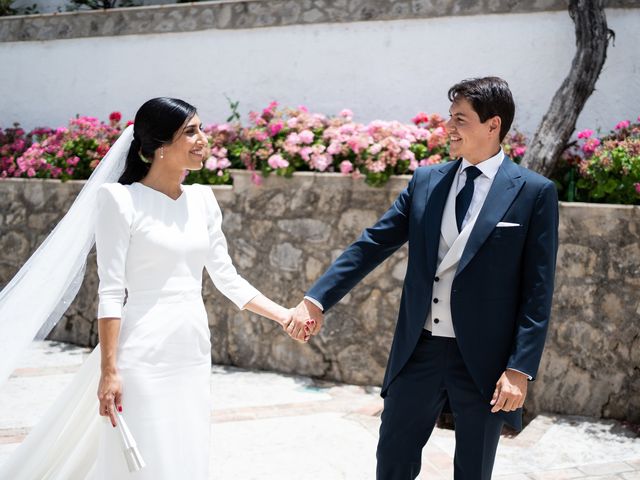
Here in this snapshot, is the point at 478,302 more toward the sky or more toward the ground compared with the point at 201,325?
more toward the sky

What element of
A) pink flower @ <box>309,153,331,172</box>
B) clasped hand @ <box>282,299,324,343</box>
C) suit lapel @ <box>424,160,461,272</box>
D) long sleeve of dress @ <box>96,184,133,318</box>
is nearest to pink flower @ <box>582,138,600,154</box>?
pink flower @ <box>309,153,331,172</box>

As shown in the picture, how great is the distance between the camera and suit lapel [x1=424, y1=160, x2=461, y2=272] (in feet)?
9.66

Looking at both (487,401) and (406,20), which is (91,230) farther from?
(406,20)

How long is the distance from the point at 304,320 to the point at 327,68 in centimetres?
454

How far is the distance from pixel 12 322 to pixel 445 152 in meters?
3.93

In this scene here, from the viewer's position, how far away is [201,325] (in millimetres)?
3143

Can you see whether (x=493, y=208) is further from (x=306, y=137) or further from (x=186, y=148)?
(x=306, y=137)

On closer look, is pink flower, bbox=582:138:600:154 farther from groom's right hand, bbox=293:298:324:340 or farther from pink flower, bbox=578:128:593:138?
groom's right hand, bbox=293:298:324:340

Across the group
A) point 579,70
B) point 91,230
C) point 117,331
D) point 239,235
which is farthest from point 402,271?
point 117,331

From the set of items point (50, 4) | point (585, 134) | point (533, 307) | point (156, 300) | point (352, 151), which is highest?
point (50, 4)

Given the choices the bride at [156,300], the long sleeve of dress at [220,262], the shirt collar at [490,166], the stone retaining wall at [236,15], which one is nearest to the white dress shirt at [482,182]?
the shirt collar at [490,166]

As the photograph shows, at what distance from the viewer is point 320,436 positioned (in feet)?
16.5

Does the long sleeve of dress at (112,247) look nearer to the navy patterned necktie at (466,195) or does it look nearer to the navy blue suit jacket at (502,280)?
the navy blue suit jacket at (502,280)

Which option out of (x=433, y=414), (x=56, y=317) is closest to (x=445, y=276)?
(x=433, y=414)
